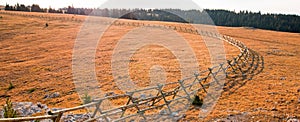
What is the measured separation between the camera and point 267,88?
18.9m

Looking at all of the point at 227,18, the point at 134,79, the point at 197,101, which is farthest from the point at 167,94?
the point at 227,18

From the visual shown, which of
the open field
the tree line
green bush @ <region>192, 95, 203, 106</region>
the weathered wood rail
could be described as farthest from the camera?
the tree line

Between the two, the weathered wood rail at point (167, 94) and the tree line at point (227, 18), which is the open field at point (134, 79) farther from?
the tree line at point (227, 18)

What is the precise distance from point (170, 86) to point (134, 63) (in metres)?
9.82

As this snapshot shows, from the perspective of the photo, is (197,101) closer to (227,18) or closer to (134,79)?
(134,79)

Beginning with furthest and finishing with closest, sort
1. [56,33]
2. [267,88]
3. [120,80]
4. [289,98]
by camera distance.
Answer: [56,33]
[120,80]
[267,88]
[289,98]

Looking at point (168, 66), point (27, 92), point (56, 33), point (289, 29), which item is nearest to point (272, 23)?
point (289, 29)

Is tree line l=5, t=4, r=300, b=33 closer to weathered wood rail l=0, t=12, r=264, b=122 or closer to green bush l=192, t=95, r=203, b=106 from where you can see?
weathered wood rail l=0, t=12, r=264, b=122

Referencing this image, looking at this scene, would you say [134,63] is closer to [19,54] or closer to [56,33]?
[19,54]

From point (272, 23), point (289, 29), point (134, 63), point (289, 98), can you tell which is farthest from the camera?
point (272, 23)

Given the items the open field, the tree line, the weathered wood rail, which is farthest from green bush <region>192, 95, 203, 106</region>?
the tree line

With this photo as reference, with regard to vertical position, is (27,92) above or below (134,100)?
below

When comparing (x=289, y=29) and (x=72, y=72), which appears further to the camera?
(x=289, y=29)

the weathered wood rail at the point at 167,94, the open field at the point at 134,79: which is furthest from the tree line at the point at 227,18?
the weathered wood rail at the point at 167,94
